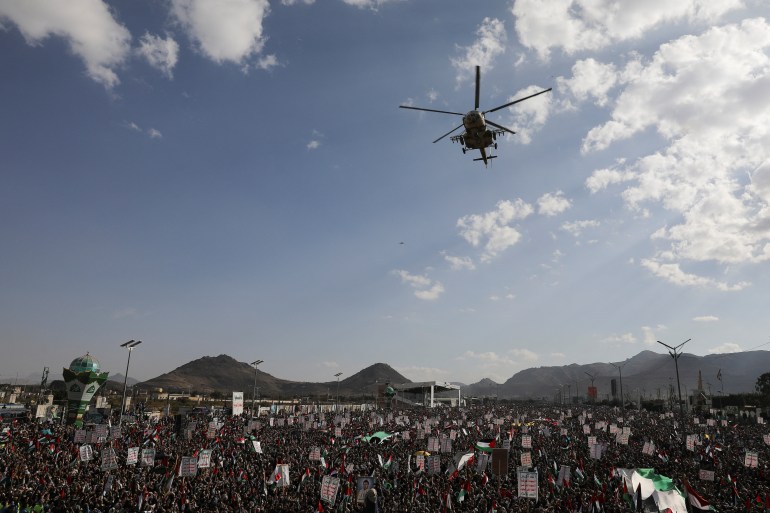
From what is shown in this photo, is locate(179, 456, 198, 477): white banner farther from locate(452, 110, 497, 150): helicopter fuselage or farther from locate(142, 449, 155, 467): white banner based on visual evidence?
locate(452, 110, 497, 150): helicopter fuselage

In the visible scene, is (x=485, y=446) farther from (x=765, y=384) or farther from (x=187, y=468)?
(x=765, y=384)

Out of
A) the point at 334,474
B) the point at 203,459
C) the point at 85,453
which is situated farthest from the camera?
the point at 85,453

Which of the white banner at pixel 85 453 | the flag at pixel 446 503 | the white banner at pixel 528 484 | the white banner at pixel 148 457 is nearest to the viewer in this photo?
the flag at pixel 446 503

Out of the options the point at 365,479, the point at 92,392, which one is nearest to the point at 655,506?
the point at 365,479

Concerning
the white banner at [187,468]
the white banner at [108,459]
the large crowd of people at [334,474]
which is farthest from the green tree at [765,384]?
the white banner at [108,459]

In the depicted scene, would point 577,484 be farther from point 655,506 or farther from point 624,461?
point 624,461

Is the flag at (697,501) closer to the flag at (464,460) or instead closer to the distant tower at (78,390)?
the flag at (464,460)

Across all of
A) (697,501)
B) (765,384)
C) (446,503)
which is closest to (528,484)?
(446,503)

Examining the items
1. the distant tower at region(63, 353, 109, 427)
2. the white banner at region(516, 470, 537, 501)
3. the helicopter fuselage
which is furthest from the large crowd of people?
the helicopter fuselage
